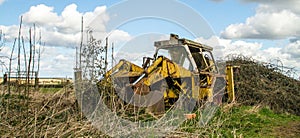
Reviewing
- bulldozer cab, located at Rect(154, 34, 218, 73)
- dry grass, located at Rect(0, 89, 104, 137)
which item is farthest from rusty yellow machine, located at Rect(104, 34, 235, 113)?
dry grass, located at Rect(0, 89, 104, 137)

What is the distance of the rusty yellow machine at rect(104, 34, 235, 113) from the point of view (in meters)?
7.81

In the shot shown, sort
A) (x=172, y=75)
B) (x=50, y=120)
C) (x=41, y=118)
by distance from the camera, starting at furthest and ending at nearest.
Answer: (x=172, y=75) → (x=41, y=118) → (x=50, y=120)

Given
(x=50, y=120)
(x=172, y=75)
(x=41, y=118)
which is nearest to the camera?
(x=50, y=120)

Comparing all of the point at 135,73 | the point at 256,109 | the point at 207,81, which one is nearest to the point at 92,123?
the point at 135,73

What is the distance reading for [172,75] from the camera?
332 inches

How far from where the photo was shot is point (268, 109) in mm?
11039

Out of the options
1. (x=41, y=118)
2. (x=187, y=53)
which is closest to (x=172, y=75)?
(x=187, y=53)

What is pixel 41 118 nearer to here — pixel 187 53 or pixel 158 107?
pixel 158 107

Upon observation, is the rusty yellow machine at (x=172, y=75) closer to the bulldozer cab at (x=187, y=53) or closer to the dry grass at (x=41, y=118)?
the bulldozer cab at (x=187, y=53)

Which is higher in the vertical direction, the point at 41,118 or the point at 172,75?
the point at 172,75

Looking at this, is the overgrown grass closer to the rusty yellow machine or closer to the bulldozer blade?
the bulldozer blade

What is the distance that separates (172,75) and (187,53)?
0.83 m

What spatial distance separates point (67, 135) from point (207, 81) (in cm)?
543

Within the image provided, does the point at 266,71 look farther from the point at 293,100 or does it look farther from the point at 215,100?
the point at 215,100
